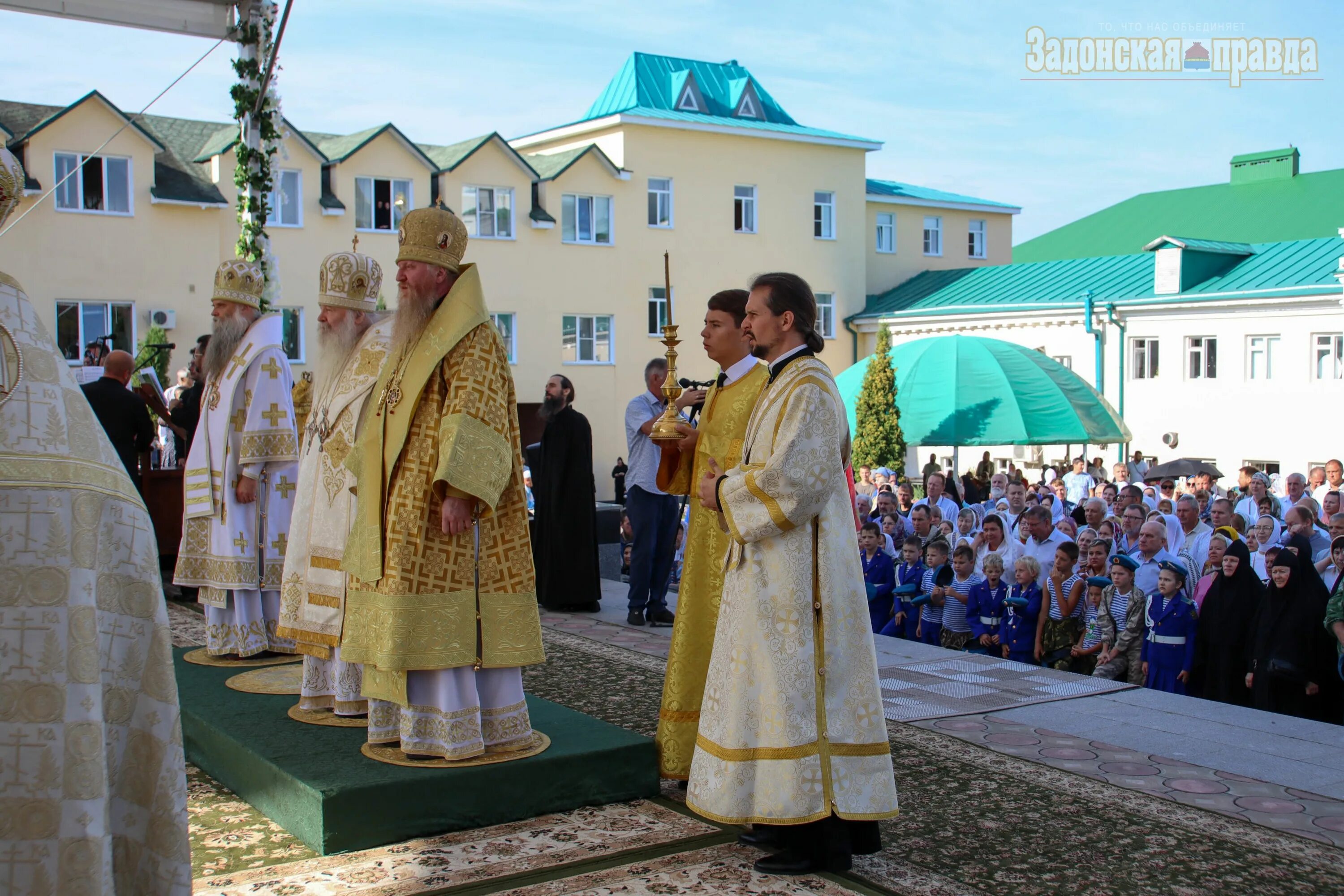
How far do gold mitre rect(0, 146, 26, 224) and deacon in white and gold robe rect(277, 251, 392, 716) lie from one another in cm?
242

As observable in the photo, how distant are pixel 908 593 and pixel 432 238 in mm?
5586

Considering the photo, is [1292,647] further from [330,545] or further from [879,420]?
[879,420]

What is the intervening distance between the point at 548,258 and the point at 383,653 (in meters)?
26.9

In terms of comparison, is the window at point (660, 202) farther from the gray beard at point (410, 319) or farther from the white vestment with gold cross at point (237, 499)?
the gray beard at point (410, 319)

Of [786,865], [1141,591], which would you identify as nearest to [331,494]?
[786,865]

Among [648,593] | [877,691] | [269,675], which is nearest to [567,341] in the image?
[648,593]

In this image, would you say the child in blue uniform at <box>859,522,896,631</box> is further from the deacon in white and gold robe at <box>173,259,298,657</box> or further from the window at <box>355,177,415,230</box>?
the window at <box>355,177,415,230</box>

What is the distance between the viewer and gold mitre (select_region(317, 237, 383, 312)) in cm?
542

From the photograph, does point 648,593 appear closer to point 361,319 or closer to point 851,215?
point 361,319

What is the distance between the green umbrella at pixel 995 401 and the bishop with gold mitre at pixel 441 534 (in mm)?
11558

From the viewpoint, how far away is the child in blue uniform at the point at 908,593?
9289 millimetres

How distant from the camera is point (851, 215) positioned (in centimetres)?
3569

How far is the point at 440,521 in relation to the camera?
4.41m

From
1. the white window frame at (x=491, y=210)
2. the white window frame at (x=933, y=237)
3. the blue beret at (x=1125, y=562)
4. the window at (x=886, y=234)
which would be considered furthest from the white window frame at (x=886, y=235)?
the blue beret at (x=1125, y=562)
